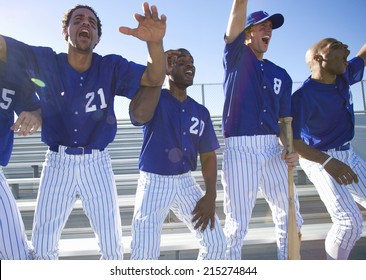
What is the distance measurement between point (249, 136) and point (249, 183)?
267 millimetres

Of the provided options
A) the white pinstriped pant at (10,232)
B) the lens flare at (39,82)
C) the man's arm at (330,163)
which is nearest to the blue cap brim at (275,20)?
the man's arm at (330,163)

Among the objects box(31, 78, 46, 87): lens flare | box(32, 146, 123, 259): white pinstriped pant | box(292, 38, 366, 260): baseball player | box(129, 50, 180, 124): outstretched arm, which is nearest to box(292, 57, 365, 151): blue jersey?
box(292, 38, 366, 260): baseball player

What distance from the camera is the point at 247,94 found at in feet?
6.17

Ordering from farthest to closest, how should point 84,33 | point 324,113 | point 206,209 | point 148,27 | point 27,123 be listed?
point 324,113 < point 206,209 < point 84,33 < point 27,123 < point 148,27

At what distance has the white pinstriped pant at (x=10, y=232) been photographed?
145 centimetres

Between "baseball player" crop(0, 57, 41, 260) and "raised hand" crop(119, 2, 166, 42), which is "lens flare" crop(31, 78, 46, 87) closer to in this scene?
"baseball player" crop(0, 57, 41, 260)

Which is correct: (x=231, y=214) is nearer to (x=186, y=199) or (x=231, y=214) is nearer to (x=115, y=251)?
(x=186, y=199)

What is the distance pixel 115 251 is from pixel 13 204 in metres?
0.52

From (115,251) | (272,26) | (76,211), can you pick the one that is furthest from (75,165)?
(76,211)

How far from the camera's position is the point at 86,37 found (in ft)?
5.20

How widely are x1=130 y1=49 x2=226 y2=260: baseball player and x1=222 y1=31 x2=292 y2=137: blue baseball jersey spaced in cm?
17

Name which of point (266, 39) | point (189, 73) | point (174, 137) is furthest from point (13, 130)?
point (266, 39)

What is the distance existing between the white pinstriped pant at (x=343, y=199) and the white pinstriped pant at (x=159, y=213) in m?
0.78

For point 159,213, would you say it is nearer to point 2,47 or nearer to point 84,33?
point 84,33
